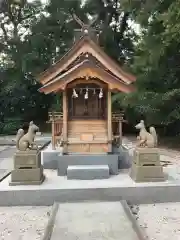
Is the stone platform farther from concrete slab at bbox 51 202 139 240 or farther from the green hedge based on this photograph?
the green hedge

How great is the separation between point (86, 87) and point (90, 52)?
3.20 ft

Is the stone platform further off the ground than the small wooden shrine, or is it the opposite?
the small wooden shrine

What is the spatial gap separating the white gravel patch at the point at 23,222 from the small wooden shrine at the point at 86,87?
246cm

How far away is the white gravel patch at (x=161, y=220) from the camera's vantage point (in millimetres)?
4520

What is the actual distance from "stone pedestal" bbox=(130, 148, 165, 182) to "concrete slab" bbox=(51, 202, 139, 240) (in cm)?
104

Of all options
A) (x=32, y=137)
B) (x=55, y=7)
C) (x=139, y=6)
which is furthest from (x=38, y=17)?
(x=32, y=137)

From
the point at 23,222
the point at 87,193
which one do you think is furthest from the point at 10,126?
the point at 23,222

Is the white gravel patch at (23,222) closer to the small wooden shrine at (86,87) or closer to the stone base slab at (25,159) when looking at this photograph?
the stone base slab at (25,159)

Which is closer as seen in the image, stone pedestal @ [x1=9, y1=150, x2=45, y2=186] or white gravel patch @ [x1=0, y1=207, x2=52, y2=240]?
white gravel patch @ [x1=0, y1=207, x2=52, y2=240]

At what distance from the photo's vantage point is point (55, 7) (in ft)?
70.6

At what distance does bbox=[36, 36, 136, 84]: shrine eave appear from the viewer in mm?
7855

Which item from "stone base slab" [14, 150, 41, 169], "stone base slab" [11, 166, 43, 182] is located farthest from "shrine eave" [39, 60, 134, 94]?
"stone base slab" [11, 166, 43, 182]

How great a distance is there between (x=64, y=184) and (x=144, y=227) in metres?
2.29

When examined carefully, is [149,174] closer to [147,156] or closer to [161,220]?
[147,156]
